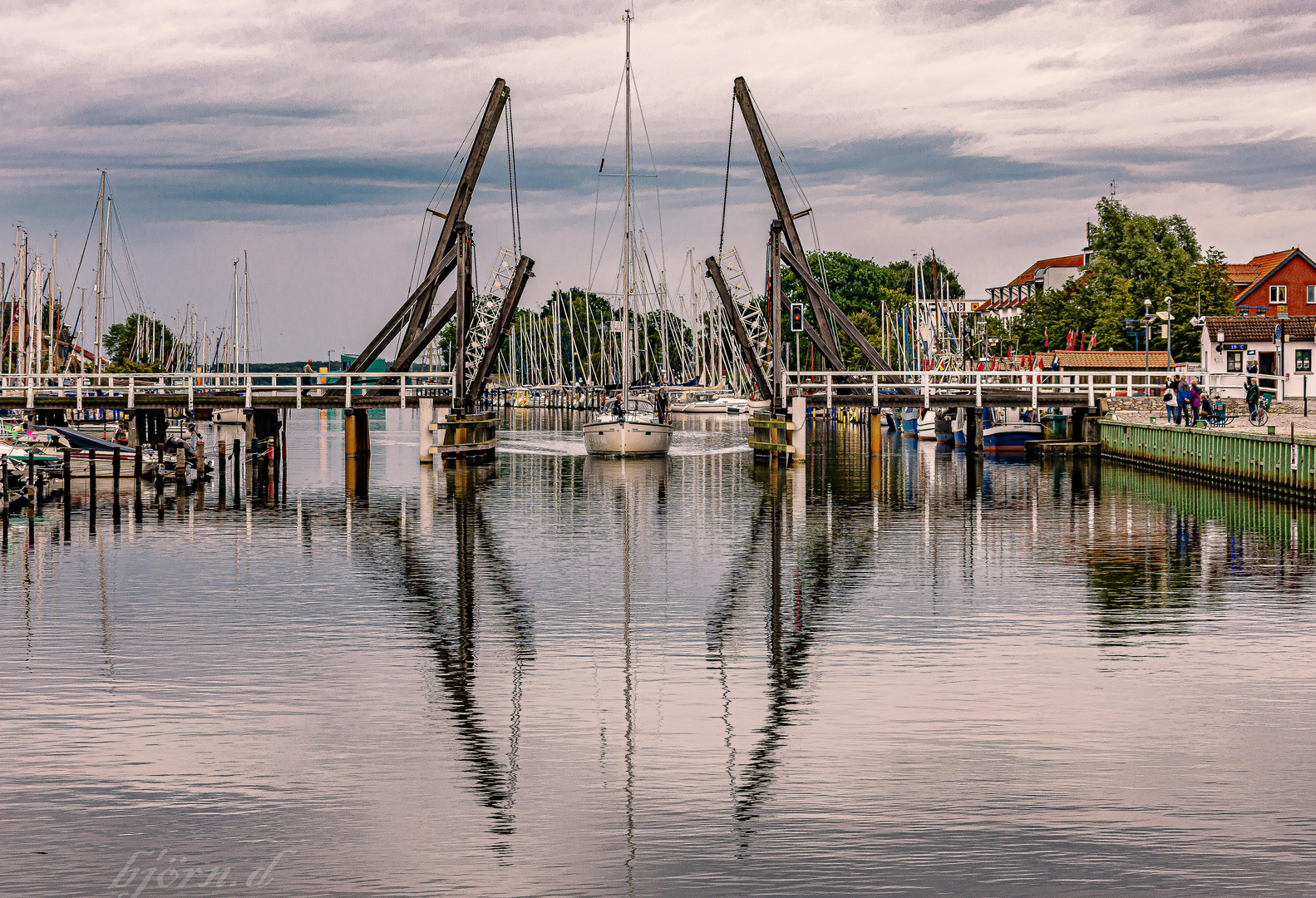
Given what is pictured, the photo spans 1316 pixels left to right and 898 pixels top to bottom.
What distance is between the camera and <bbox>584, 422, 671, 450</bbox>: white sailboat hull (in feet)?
201

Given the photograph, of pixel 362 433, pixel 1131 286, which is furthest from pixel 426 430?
pixel 1131 286

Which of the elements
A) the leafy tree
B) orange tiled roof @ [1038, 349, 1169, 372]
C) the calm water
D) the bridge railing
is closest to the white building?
the bridge railing

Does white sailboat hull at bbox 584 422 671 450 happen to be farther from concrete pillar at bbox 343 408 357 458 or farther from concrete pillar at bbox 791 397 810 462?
concrete pillar at bbox 343 408 357 458

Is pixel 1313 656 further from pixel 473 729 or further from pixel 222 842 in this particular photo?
pixel 222 842

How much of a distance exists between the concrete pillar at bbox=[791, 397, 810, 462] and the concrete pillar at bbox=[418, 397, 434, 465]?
1433 cm

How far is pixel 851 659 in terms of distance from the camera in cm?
1745

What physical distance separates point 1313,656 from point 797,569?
10551 mm

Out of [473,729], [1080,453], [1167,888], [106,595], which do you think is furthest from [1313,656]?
[1080,453]

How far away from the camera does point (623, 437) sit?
61.3 metres

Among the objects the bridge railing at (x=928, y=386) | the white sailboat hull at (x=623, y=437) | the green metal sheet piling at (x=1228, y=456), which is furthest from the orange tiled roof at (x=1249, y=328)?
the white sailboat hull at (x=623, y=437)

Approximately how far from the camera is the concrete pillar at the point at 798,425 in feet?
185

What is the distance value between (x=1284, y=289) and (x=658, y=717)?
113231 mm

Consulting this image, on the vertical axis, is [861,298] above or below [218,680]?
above

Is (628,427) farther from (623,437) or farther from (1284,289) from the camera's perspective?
(1284,289)
